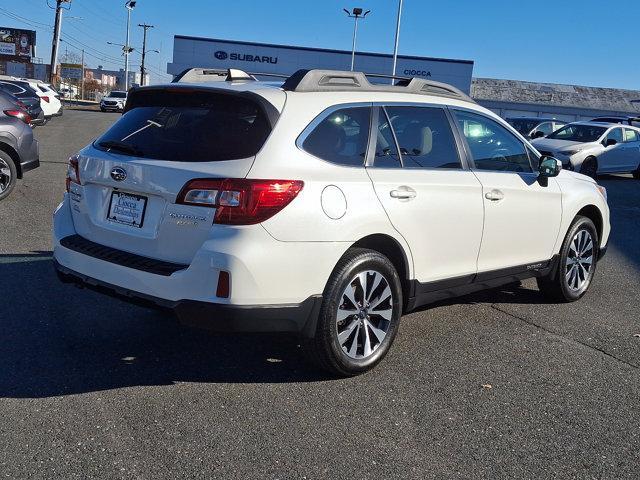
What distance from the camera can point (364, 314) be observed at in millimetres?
4391

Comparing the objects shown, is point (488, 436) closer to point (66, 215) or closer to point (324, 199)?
point (324, 199)

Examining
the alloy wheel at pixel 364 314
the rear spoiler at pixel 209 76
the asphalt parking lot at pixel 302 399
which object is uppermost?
the rear spoiler at pixel 209 76

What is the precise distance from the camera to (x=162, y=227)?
3.90m

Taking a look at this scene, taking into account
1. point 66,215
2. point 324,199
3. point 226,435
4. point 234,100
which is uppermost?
point 234,100

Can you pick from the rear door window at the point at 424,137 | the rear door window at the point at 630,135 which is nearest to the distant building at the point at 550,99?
the rear door window at the point at 630,135

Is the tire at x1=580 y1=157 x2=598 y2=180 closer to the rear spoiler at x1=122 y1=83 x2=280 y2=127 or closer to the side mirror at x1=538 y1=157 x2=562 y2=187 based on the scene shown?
the side mirror at x1=538 y1=157 x2=562 y2=187

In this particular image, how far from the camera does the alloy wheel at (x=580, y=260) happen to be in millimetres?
6398

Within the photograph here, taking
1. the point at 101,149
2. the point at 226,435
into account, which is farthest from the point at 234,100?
the point at 226,435

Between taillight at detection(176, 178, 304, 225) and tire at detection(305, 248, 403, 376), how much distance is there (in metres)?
0.62

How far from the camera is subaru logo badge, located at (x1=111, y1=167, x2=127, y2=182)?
4.10 meters

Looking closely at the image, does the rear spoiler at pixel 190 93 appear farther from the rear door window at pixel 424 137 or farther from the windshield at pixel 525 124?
the windshield at pixel 525 124

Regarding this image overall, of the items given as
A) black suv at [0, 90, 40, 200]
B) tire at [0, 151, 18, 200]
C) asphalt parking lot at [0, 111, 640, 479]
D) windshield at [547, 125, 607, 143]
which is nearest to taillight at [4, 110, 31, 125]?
black suv at [0, 90, 40, 200]

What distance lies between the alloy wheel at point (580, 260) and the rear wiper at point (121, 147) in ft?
13.0

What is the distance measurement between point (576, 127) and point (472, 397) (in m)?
18.0
